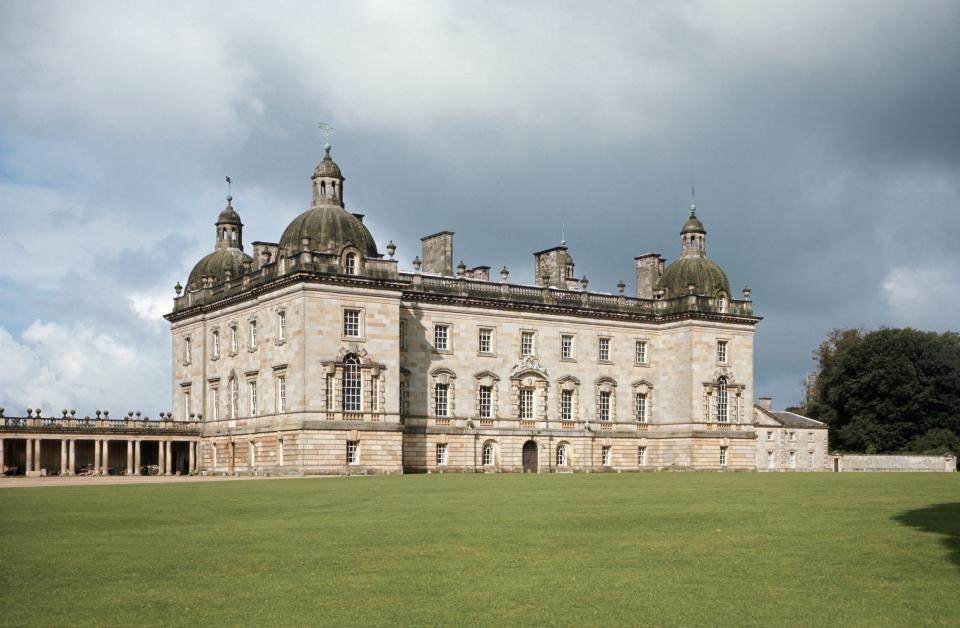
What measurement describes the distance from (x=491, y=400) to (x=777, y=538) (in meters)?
43.1

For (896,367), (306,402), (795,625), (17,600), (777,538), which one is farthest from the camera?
(896,367)

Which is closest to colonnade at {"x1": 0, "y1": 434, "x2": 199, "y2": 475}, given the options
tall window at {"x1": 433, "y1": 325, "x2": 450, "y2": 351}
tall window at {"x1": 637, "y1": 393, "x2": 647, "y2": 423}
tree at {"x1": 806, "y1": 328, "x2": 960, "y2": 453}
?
tall window at {"x1": 433, "y1": 325, "x2": 450, "y2": 351}

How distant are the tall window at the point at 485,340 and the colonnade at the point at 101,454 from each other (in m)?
16.0

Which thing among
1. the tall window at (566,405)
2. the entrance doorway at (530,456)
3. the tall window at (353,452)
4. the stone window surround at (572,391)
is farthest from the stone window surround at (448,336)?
the tall window at (353,452)

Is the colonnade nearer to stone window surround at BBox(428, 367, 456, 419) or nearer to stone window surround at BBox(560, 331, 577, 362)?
stone window surround at BBox(428, 367, 456, 419)

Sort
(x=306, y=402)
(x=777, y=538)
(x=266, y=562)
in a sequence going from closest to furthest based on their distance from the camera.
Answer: (x=266, y=562) → (x=777, y=538) → (x=306, y=402)

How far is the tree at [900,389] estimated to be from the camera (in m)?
74.6

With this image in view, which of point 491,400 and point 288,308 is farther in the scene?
point 491,400

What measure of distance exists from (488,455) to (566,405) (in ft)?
19.2

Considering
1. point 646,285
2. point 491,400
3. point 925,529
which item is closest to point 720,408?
point 646,285

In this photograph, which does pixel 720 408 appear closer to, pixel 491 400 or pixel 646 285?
pixel 646 285

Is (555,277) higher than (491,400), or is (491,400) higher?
(555,277)

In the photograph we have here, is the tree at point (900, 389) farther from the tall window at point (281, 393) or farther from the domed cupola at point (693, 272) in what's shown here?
the tall window at point (281, 393)

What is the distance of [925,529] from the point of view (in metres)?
18.9
